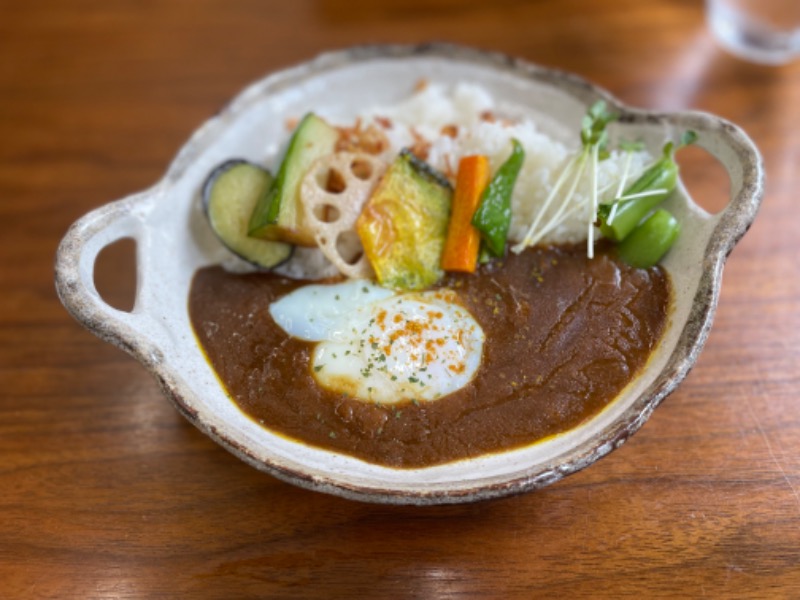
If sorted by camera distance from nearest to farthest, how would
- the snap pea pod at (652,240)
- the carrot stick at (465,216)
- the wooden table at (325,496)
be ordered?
1. the wooden table at (325,496)
2. the snap pea pod at (652,240)
3. the carrot stick at (465,216)

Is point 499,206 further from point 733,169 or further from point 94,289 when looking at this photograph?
point 94,289

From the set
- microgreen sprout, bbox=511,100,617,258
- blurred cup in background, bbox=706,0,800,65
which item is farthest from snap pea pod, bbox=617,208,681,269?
blurred cup in background, bbox=706,0,800,65

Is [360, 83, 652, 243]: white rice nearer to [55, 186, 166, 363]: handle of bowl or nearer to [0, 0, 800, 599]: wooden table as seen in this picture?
[0, 0, 800, 599]: wooden table

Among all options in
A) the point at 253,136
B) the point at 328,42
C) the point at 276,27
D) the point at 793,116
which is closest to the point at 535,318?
the point at 253,136

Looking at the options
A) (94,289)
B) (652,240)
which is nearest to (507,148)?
(652,240)

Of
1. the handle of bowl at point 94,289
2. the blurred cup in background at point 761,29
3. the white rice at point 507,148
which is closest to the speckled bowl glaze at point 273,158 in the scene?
the handle of bowl at point 94,289

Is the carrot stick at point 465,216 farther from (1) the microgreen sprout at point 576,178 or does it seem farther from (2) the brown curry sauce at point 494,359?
(1) the microgreen sprout at point 576,178
